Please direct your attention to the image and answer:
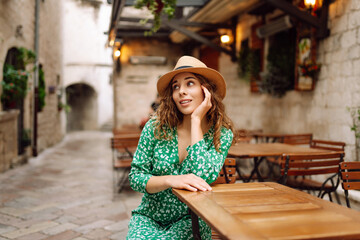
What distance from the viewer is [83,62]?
19.8 m

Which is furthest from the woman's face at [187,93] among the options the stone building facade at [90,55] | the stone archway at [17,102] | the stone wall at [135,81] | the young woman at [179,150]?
the stone building facade at [90,55]

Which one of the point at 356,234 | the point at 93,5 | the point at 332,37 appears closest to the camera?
the point at 356,234

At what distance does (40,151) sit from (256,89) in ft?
19.4

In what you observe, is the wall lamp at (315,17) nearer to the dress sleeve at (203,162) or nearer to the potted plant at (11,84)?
the dress sleeve at (203,162)

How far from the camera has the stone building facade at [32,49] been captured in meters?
6.29

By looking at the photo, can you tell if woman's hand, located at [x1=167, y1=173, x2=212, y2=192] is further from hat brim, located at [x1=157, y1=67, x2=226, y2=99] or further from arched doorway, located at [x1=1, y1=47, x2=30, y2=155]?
arched doorway, located at [x1=1, y1=47, x2=30, y2=155]

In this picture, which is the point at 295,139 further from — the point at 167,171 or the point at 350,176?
the point at 167,171

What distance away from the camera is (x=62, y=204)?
14.4 ft

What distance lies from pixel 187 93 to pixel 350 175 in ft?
4.51

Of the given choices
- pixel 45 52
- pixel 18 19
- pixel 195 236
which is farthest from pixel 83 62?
pixel 195 236

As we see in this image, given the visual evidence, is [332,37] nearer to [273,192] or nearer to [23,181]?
[273,192]

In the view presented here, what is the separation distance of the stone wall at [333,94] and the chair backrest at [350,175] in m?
2.06

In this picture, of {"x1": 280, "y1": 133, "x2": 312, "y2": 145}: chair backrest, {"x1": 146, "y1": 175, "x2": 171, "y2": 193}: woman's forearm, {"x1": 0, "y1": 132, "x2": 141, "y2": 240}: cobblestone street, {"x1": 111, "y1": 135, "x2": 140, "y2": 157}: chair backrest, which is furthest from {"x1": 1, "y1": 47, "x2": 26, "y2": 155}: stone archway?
{"x1": 146, "y1": 175, "x2": 171, "y2": 193}: woman's forearm

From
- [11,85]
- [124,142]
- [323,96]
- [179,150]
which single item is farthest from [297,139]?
[11,85]
